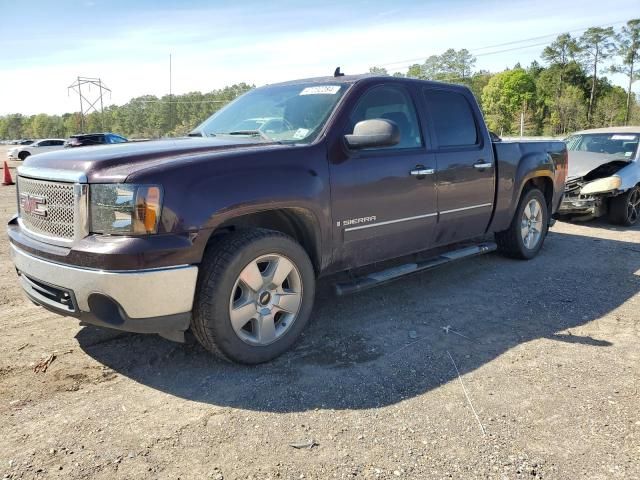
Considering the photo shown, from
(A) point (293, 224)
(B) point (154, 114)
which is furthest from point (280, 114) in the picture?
(B) point (154, 114)

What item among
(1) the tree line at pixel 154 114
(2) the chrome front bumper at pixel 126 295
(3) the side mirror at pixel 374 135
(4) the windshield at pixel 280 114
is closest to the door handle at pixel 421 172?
(3) the side mirror at pixel 374 135

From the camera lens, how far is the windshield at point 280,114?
388cm

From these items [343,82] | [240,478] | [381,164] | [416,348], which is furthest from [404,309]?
[240,478]

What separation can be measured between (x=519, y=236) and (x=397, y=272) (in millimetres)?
2343

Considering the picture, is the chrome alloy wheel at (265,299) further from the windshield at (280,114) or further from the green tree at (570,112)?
the green tree at (570,112)

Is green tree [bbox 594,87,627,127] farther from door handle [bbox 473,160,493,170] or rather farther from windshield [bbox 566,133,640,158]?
door handle [bbox 473,160,493,170]

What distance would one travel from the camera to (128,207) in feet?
9.26

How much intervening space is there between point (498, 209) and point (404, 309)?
68.5 inches

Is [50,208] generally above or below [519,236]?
above

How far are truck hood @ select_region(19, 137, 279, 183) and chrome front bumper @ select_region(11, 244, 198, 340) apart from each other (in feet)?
1.76

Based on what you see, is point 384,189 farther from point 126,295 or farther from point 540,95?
point 540,95

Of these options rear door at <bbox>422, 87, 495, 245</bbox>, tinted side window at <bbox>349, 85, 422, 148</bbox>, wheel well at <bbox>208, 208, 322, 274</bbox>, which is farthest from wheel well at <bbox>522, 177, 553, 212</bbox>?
wheel well at <bbox>208, 208, 322, 274</bbox>

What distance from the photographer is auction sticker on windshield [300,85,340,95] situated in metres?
4.08

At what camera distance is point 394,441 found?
2602mm
